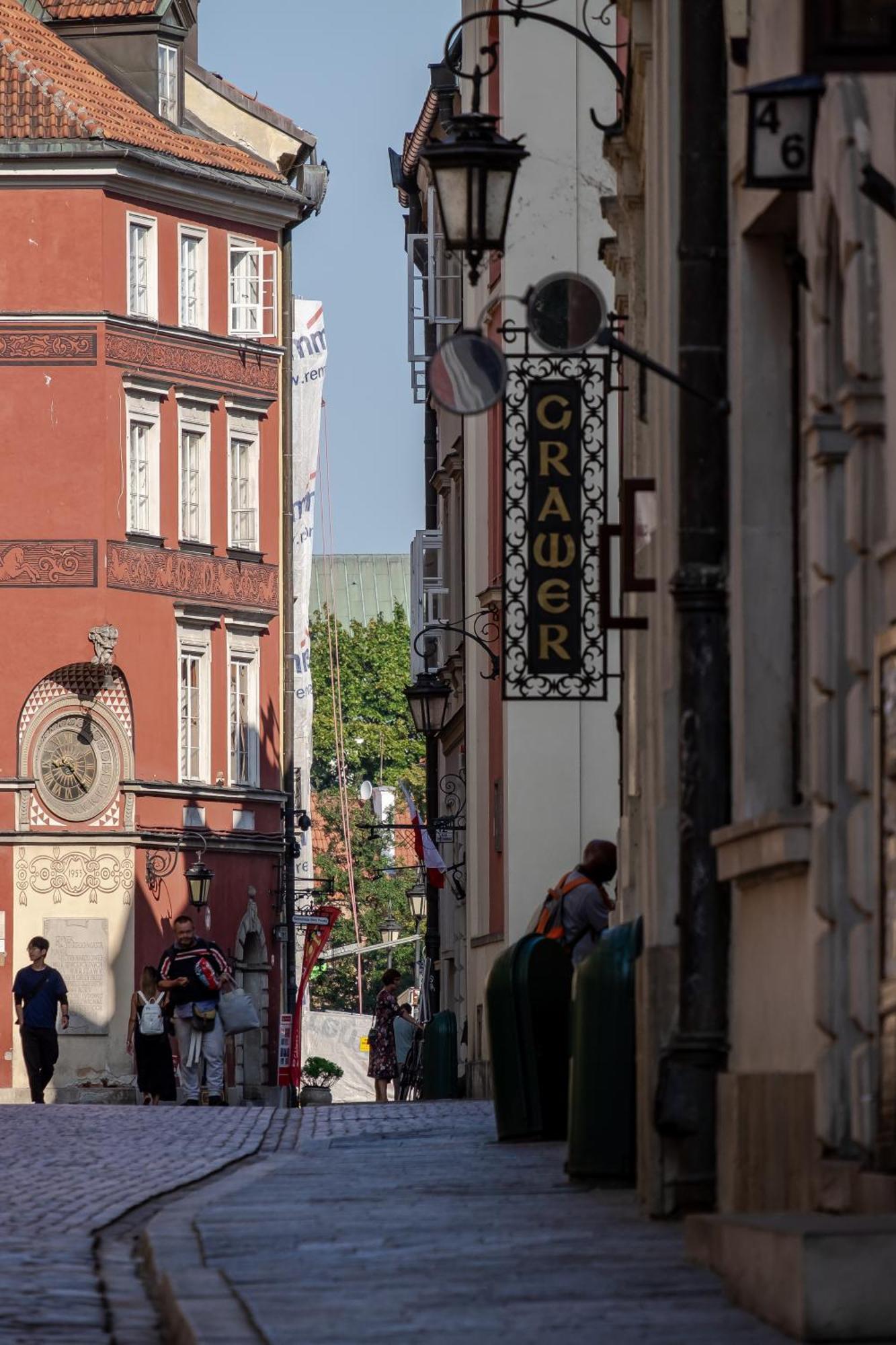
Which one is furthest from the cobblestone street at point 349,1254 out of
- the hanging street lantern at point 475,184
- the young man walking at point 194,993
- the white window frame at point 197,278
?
the white window frame at point 197,278

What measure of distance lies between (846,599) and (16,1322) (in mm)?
3234

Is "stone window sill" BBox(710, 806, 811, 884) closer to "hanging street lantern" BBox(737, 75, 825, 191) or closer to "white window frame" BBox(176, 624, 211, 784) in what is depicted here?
"hanging street lantern" BBox(737, 75, 825, 191)

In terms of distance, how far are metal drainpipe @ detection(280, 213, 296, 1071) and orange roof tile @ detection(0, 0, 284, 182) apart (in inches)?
90.0

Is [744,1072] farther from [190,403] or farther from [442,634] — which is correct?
[190,403]

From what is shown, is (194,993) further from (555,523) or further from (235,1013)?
(555,523)

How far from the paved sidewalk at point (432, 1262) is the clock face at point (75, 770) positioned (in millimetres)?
32732

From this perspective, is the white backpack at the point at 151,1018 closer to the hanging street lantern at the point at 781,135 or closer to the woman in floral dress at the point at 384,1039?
the woman in floral dress at the point at 384,1039

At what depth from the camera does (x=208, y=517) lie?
168 feet

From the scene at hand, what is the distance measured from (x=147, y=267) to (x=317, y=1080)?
22220 mm

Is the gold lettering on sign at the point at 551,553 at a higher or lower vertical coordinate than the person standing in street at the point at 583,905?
higher

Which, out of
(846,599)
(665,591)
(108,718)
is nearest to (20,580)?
(108,718)

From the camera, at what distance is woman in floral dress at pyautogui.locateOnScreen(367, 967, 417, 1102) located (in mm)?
37844

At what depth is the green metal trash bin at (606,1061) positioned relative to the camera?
42.3 ft

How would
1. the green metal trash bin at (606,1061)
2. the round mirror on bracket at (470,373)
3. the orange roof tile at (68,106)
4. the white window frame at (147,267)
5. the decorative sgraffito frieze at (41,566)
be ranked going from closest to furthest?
the round mirror on bracket at (470,373), the green metal trash bin at (606,1061), the decorative sgraffito frieze at (41,566), the orange roof tile at (68,106), the white window frame at (147,267)
